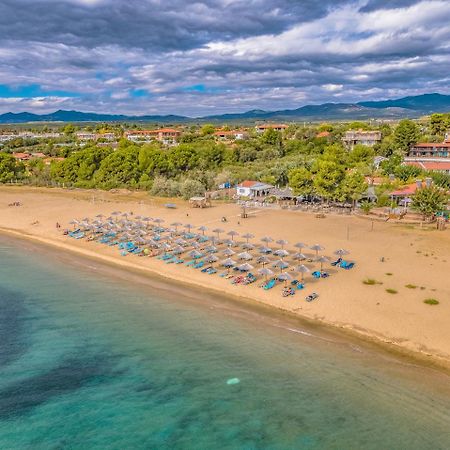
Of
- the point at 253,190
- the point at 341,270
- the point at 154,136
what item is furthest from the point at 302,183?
the point at 154,136

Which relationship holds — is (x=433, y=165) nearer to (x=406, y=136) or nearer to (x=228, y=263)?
(x=406, y=136)

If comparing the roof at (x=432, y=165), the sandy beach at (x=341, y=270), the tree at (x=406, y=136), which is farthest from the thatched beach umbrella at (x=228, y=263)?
the tree at (x=406, y=136)

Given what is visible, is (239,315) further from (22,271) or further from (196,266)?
(22,271)

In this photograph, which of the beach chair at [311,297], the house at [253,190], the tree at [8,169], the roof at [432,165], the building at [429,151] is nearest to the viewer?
the beach chair at [311,297]

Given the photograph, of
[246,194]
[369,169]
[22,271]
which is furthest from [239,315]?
[369,169]

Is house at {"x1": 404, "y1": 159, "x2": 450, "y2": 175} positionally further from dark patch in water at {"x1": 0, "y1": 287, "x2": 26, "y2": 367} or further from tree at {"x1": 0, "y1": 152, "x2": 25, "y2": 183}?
tree at {"x1": 0, "y1": 152, "x2": 25, "y2": 183}

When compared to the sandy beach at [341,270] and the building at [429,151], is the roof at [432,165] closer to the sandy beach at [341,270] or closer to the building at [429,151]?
the building at [429,151]
